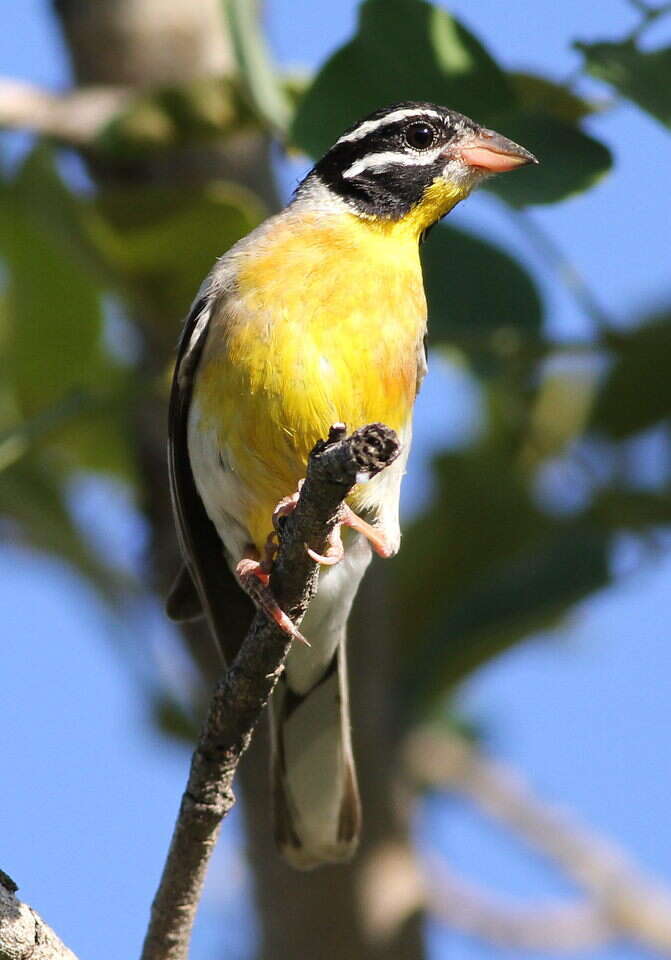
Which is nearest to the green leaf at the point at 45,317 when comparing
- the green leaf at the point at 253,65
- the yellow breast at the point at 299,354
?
the green leaf at the point at 253,65

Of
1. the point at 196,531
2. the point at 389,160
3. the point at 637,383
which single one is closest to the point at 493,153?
the point at 389,160

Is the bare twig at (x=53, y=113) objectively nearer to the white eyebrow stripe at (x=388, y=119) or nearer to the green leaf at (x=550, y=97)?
the white eyebrow stripe at (x=388, y=119)

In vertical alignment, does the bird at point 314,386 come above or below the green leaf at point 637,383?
below

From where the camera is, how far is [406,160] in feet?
16.5

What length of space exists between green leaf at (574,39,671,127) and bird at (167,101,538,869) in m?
0.36

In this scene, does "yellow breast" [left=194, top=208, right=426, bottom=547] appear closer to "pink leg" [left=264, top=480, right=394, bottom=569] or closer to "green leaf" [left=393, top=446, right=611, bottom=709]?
"pink leg" [left=264, top=480, right=394, bottom=569]

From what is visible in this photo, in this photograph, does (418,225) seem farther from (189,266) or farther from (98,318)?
(98,318)

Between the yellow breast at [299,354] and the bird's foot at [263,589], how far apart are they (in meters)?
0.20

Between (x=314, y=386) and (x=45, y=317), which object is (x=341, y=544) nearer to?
(x=314, y=386)

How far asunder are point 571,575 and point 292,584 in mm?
2044

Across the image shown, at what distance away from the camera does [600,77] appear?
174 inches

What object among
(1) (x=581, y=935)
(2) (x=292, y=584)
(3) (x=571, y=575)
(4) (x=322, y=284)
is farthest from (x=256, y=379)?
(1) (x=581, y=935)

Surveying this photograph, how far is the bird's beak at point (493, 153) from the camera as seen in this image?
4727 millimetres

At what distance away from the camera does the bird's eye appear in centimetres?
493
